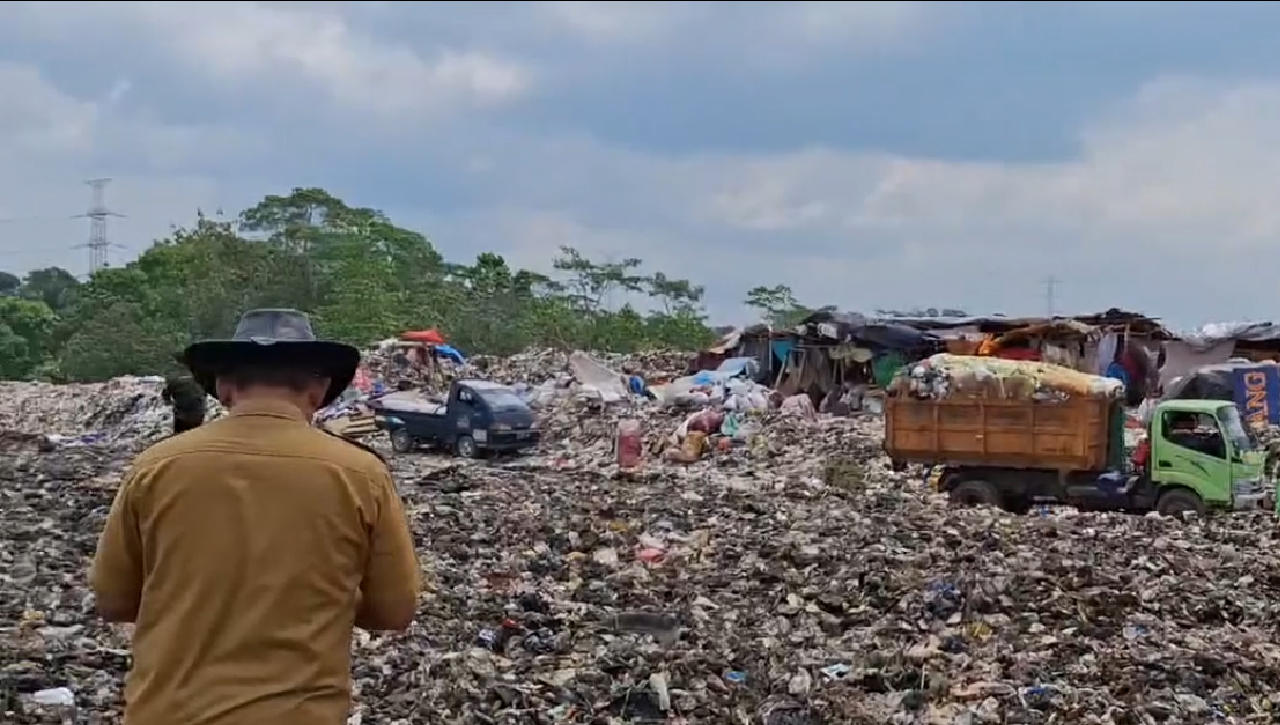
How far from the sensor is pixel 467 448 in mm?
21156

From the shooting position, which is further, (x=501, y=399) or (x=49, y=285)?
(x=49, y=285)

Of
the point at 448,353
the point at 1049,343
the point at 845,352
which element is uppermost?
the point at 1049,343

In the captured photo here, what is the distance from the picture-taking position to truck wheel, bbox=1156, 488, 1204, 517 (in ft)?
42.1

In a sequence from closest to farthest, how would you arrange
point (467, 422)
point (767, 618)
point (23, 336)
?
1. point (767, 618)
2. point (467, 422)
3. point (23, 336)

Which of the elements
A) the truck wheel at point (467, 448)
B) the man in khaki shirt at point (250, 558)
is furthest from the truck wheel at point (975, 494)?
the man in khaki shirt at point (250, 558)

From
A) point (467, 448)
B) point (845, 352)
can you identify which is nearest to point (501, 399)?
point (467, 448)

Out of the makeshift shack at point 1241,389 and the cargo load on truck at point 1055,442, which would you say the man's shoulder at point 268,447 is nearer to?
the cargo load on truck at point 1055,442

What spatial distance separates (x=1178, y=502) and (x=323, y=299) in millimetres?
30240

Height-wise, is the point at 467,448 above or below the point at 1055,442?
below

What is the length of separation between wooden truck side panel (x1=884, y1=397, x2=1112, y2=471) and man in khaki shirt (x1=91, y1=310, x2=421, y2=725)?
1177cm

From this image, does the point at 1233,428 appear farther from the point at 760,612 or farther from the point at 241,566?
the point at 241,566

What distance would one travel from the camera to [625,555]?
9.93 metres

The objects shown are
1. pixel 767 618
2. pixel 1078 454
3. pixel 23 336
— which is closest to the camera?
pixel 767 618

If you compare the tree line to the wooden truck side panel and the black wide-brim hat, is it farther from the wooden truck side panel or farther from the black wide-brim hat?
the black wide-brim hat
